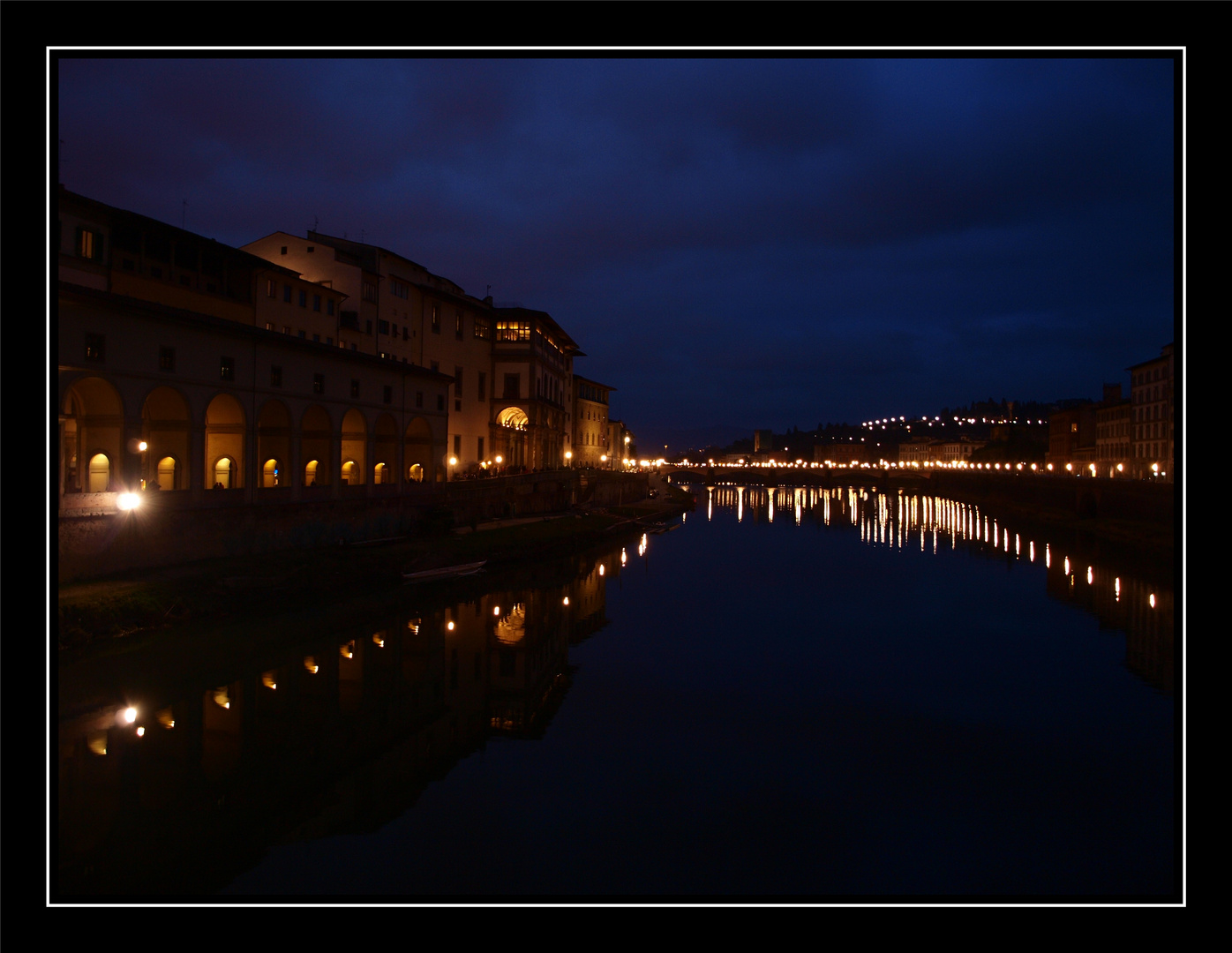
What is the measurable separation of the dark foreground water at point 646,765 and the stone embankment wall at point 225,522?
5954 millimetres

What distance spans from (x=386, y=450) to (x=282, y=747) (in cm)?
2774

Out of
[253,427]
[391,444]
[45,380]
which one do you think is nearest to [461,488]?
[391,444]

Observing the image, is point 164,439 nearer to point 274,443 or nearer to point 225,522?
point 225,522

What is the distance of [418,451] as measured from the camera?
43.8 m

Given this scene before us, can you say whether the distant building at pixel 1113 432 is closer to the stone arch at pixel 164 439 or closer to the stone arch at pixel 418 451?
the stone arch at pixel 418 451

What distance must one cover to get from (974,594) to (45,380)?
3928cm

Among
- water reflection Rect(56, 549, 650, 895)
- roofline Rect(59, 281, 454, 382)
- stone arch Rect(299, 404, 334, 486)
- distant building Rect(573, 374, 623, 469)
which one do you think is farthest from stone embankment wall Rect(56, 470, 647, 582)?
distant building Rect(573, 374, 623, 469)

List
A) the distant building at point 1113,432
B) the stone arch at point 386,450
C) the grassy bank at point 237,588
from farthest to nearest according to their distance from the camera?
1. the distant building at point 1113,432
2. the stone arch at point 386,450
3. the grassy bank at point 237,588

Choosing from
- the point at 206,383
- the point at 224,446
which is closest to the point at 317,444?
the point at 224,446

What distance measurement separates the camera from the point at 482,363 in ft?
183

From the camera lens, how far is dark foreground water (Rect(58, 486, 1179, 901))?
10.6m

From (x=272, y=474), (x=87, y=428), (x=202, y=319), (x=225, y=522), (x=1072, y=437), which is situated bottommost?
(x=225, y=522)

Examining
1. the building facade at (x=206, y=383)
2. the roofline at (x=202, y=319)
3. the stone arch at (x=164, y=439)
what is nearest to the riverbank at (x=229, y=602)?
the building facade at (x=206, y=383)

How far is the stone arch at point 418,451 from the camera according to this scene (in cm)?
4269
